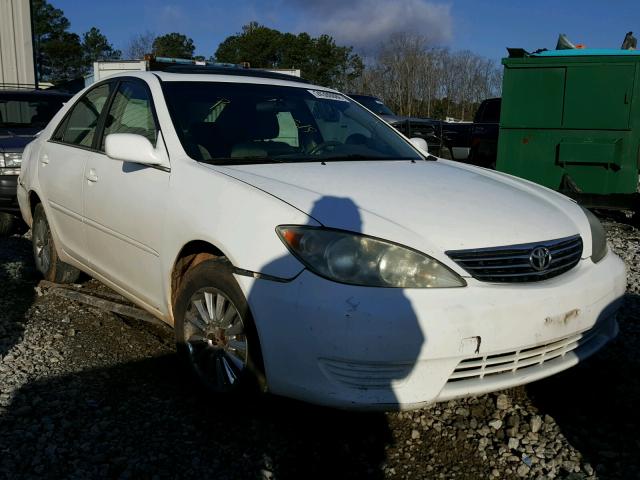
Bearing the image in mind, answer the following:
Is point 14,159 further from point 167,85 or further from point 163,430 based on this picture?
point 163,430

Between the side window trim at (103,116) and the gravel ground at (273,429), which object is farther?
the side window trim at (103,116)

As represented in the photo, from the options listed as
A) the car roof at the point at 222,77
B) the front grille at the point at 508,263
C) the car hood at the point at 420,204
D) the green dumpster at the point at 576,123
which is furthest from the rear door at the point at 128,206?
the green dumpster at the point at 576,123

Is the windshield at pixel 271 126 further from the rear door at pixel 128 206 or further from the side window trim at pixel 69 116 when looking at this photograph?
the side window trim at pixel 69 116

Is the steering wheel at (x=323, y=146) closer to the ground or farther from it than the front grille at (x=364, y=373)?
farther from it

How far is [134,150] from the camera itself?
129 inches

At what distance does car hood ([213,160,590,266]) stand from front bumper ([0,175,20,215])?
458 cm

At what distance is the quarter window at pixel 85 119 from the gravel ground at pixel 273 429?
4.71ft

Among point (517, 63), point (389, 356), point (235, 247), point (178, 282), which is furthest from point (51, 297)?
point (517, 63)

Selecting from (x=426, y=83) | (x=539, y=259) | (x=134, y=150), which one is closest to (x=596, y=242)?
(x=539, y=259)

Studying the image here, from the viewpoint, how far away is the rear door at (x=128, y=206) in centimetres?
331

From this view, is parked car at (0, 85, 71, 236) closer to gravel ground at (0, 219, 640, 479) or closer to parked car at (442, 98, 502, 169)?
gravel ground at (0, 219, 640, 479)

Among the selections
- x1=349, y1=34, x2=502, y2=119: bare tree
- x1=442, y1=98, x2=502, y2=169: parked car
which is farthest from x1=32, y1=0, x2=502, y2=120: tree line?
x1=442, y1=98, x2=502, y2=169: parked car

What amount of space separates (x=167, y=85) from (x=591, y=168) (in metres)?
6.12

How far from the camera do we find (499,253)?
2.64 m
